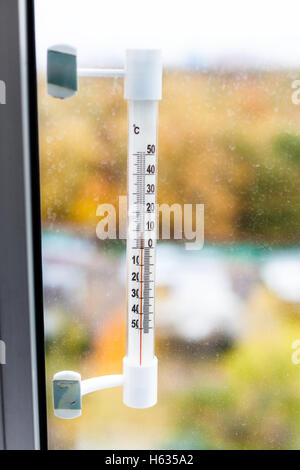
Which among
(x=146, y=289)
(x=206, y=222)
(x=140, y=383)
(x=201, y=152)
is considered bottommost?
(x=140, y=383)

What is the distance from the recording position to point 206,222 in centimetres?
94

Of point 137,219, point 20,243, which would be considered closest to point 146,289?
point 137,219

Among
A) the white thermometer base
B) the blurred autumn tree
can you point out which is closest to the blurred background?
the blurred autumn tree

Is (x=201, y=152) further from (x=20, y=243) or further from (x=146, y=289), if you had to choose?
(x=20, y=243)

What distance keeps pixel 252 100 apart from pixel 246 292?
37 cm

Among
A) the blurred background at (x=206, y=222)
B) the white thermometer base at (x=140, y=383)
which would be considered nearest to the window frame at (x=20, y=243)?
the blurred background at (x=206, y=222)

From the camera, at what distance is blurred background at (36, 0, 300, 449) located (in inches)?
35.2

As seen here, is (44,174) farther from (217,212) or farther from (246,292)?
(246,292)

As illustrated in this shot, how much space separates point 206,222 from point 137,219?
158 millimetres

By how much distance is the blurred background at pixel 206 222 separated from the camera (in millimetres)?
894
